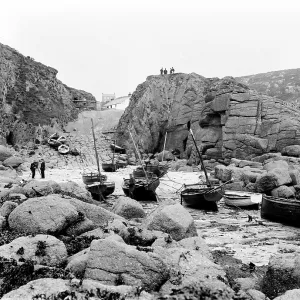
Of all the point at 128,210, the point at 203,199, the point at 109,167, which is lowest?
the point at 109,167

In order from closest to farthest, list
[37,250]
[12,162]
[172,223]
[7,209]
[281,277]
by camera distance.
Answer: [37,250] → [281,277] → [7,209] → [172,223] → [12,162]

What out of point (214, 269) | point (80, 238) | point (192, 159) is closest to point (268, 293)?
point (214, 269)

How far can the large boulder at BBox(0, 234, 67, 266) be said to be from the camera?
890 cm

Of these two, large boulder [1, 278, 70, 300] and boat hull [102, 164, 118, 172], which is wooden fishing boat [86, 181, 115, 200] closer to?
boat hull [102, 164, 118, 172]

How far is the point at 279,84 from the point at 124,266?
126m

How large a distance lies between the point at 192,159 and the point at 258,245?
38966 mm

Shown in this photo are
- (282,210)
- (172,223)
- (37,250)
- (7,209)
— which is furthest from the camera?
(282,210)

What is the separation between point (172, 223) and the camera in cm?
1277

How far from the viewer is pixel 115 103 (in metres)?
103

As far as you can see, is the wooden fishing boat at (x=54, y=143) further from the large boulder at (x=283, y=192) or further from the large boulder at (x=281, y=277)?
the large boulder at (x=281, y=277)

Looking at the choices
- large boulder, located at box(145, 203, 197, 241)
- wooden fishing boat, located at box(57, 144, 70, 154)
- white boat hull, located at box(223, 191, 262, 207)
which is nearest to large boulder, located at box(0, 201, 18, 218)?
large boulder, located at box(145, 203, 197, 241)

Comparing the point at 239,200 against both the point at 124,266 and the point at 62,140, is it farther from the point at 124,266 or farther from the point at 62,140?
the point at 62,140

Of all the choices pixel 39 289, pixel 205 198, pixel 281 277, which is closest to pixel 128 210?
pixel 281 277

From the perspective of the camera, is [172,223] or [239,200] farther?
[239,200]
